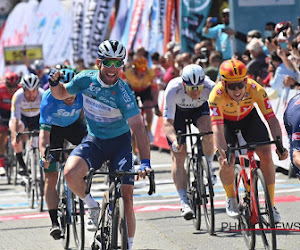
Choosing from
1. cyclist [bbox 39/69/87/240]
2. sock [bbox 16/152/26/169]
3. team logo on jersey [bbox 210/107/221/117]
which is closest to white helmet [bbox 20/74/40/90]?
sock [bbox 16/152/26/169]

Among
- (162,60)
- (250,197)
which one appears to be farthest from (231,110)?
(162,60)

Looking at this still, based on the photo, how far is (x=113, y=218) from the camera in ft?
22.0

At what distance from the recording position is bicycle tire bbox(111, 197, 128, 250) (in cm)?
665

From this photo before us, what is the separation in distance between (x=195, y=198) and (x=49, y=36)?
89.5 feet

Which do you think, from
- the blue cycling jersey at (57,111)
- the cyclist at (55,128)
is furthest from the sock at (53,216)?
the blue cycling jersey at (57,111)

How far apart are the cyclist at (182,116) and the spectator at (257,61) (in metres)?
5.15

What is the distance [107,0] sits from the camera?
27766mm

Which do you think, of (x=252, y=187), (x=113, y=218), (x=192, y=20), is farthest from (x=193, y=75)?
(x=192, y=20)

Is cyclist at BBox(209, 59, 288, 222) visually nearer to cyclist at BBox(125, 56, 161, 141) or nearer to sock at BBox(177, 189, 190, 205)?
sock at BBox(177, 189, 190, 205)

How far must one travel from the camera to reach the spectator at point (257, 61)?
15.1 m

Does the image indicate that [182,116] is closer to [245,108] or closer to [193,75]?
[193,75]

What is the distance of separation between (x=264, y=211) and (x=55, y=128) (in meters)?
2.94

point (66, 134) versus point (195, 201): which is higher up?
point (66, 134)

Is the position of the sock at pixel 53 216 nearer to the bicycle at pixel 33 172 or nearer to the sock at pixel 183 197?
the sock at pixel 183 197
